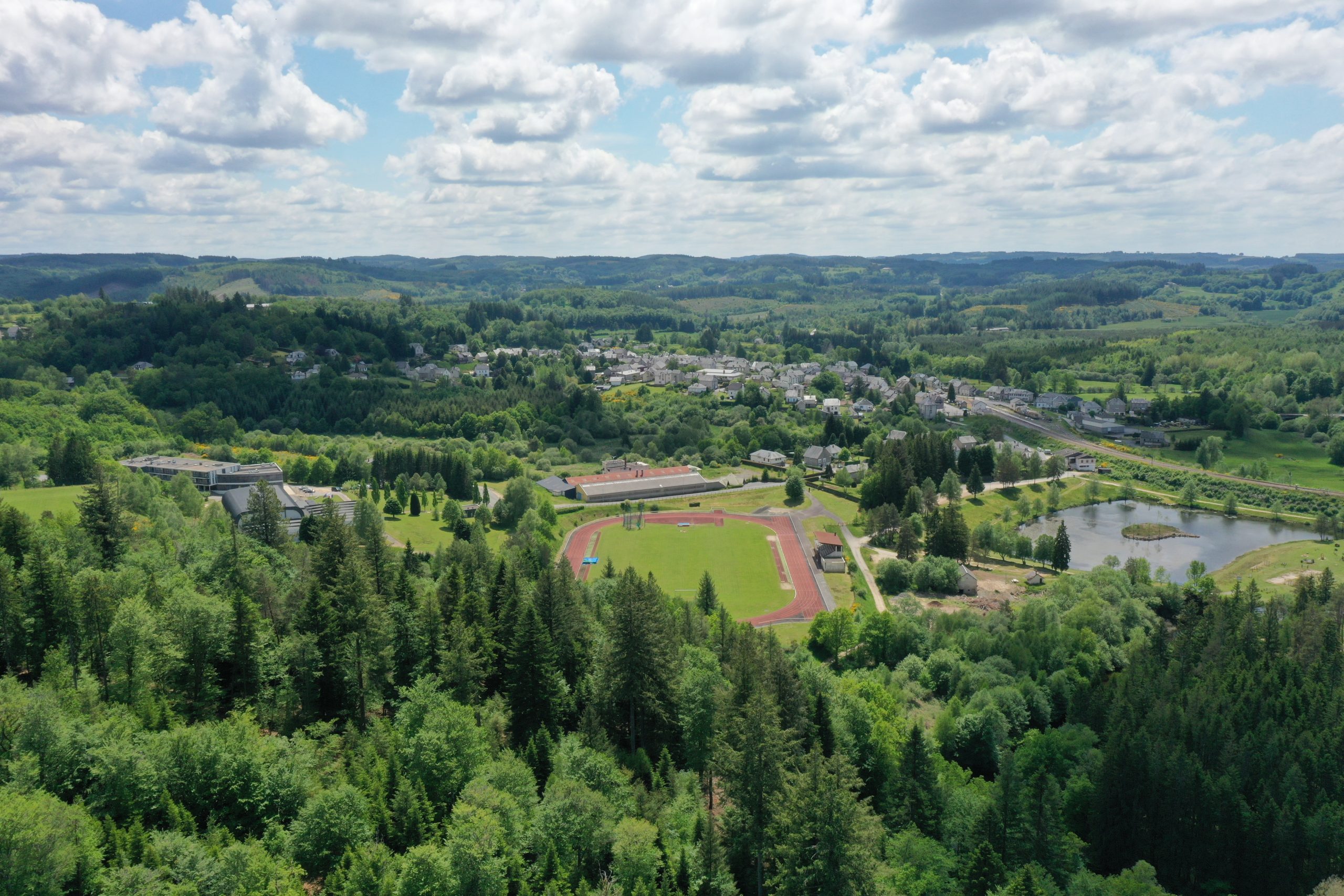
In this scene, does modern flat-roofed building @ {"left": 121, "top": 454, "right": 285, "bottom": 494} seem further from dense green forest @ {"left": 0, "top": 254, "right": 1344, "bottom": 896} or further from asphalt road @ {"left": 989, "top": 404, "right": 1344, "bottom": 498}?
asphalt road @ {"left": 989, "top": 404, "right": 1344, "bottom": 498}

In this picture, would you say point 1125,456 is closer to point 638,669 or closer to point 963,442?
point 963,442

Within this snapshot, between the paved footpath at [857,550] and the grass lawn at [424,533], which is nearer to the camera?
the paved footpath at [857,550]

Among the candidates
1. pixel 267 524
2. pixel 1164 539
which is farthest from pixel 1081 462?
pixel 267 524

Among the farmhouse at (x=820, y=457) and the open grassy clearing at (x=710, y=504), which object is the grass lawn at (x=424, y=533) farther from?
the farmhouse at (x=820, y=457)

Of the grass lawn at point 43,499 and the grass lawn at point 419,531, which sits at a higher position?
the grass lawn at point 43,499

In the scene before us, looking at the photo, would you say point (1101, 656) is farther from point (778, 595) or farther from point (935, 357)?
point (935, 357)

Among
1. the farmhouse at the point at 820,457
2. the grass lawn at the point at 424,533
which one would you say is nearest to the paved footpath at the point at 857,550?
the farmhouse at the point at 820,457

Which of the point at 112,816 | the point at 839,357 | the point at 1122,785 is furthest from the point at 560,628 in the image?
the point at 839,357
